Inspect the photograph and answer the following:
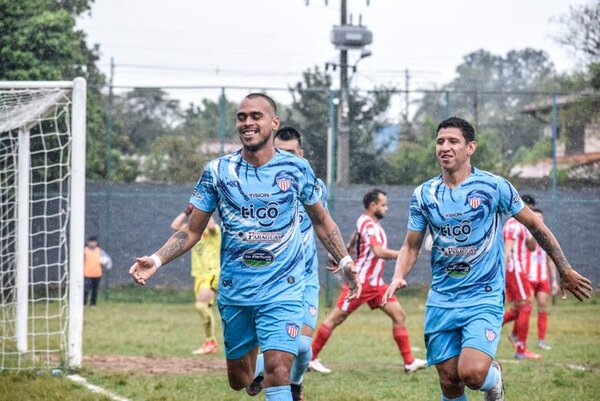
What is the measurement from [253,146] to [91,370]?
554 centimetres

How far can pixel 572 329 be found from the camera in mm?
18188

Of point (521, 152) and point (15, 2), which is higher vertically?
point (15, 2)

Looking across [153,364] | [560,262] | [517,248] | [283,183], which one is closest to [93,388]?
[153,364]

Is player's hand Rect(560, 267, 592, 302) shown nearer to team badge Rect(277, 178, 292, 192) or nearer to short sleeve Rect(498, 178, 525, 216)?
short sleeve Rect(498, 178, 525, 216)

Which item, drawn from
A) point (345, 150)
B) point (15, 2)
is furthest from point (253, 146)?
point (15, 2)

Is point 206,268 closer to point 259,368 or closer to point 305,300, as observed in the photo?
point 305,300

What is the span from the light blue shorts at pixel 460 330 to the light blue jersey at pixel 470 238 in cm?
5

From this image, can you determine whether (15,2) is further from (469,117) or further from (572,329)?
(572,329)

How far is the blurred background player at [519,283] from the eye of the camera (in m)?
13.4

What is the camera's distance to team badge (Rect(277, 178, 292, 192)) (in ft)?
22.3

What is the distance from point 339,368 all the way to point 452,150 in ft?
18.0

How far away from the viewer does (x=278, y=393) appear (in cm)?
647

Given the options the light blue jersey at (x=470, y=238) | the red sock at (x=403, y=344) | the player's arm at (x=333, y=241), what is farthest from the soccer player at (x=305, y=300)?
the red sock at (x=403, y=344)

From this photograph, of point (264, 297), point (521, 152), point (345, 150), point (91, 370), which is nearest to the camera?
point (264, 297)
